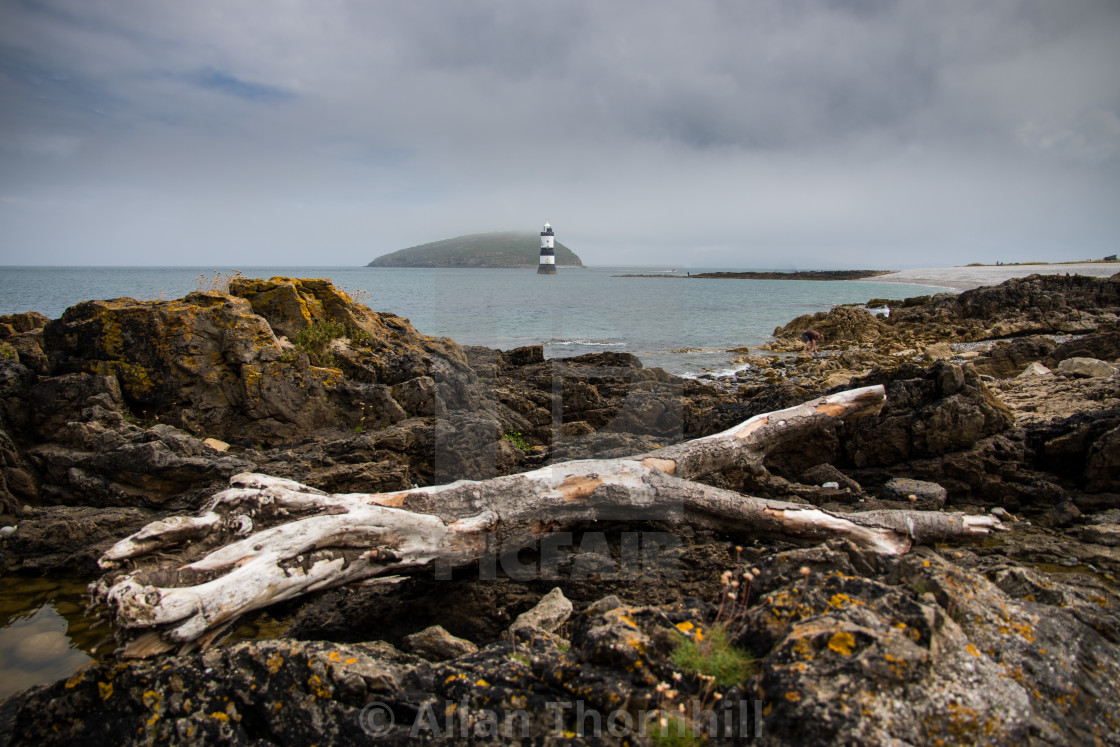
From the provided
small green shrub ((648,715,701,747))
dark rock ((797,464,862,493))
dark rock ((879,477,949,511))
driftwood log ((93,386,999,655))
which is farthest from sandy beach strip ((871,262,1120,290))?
small green shrub ((648,715,701,747))

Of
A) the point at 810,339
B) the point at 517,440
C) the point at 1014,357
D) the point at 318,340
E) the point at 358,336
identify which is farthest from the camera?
the point at 810,339

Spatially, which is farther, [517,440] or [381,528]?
[517,440]

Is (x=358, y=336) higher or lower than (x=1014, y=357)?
higher

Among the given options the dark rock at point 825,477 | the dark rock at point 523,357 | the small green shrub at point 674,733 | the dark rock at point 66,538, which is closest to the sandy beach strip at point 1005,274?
the dark rock at point 523,357

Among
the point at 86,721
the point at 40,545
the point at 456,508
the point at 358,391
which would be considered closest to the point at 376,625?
the point at 456,508

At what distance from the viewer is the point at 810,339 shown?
26.7m

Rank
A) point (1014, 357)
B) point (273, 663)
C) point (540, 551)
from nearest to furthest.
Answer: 1. point (273, 663)
2. point (540, 551)
3. point (1014, 357)

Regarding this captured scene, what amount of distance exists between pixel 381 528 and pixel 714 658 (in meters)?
3.09

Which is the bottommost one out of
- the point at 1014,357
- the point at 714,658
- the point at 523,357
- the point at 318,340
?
the point at 714,658

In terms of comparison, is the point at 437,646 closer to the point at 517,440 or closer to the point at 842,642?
the point at 842,642

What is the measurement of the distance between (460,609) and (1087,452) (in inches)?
295

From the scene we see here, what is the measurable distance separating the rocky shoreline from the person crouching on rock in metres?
10.7

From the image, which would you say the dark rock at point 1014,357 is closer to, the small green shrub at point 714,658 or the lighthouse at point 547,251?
the small green shrub at point 714,658

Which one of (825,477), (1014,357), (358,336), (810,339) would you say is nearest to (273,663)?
(825,477)
